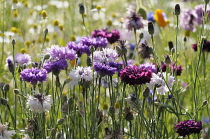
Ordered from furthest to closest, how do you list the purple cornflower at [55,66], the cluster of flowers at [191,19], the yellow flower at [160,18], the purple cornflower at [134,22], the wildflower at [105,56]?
the yellow flower at [160,18], the cluster of flowers at [191,19], the purple cornflower at [134,22], the wildflower at [105,56], the purple cornflower at [55,66]

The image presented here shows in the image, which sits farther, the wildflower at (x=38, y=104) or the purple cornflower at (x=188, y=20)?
the purple cornflower at (x=188, y=20)

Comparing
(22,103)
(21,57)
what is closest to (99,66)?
(22,103)

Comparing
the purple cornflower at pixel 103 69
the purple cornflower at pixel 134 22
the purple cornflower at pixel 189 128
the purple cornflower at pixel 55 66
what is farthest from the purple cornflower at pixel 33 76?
the purple cornflower at pixel 134 22

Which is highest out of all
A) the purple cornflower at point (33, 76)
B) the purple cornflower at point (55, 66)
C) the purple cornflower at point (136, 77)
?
the purple cornflower at point (55, 66)

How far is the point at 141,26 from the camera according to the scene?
1.84m

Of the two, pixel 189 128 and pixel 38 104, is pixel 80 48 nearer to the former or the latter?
pixel 38 104

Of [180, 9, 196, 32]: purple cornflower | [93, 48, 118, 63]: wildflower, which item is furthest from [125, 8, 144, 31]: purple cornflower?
[180, 9, 196, 32]: purple cornflower

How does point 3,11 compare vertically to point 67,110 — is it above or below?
above

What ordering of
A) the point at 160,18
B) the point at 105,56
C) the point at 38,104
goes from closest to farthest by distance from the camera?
the point at 38,104, the point at 105,56, the point at 160,18

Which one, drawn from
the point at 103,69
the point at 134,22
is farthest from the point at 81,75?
the point at 134,22

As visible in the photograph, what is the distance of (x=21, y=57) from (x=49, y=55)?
1.36 feet

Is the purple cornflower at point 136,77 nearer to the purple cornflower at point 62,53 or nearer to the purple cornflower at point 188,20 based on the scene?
the purple cornflower at point 62,53

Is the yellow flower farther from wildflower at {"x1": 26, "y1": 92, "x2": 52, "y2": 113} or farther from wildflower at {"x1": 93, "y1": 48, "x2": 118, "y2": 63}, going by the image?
wildflower at {"x1": 26, "y1": 92, "x2": 52, "y2": 113}

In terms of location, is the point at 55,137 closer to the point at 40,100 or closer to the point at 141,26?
the point at 40,100
